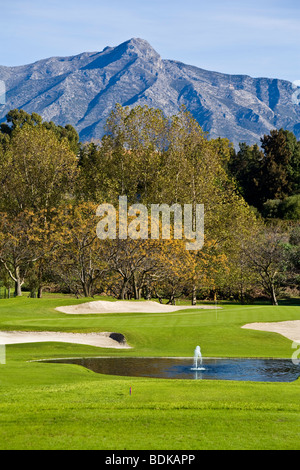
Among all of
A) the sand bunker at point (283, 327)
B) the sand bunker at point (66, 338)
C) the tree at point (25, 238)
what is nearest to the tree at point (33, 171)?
the tree at point (25, 238)

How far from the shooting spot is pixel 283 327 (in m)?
26.4

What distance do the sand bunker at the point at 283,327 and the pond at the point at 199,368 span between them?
4.69 meters

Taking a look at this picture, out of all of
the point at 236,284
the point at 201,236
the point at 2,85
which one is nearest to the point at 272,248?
the point at 236,284

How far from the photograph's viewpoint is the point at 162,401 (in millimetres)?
11398

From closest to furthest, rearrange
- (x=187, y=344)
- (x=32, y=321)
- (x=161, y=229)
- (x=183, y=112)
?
(x=187, y=344)
(x=32, y=321)
(x=161, y=229)
(x=183, y=112)

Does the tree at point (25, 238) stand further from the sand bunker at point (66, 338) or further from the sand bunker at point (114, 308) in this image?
the sand bunker at point (66, 338)

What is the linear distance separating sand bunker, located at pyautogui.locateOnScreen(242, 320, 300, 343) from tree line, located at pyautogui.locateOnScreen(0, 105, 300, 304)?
15.6 m

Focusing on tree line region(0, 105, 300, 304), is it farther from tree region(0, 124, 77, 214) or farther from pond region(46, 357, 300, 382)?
pond region(46, 357, 300, 382)

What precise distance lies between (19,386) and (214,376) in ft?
20.1

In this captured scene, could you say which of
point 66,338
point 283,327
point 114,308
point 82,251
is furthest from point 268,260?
point 66,338

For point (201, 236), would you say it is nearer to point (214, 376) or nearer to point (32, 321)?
point (32, 321)

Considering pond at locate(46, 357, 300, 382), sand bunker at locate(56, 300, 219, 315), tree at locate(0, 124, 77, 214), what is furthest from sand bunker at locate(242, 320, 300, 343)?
tree at locate(0, 124, 77, 214)

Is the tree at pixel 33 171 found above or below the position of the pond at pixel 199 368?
above

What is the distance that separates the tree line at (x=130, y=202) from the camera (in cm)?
4256
